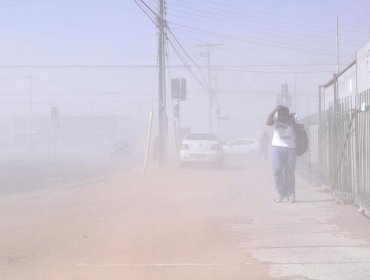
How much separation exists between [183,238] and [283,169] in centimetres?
389

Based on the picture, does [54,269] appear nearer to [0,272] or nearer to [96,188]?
[0,272]

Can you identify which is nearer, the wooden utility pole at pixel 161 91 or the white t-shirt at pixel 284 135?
the white t-shirt at pixel 284 135

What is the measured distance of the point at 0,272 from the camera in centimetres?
544

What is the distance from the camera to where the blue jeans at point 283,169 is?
1013cm

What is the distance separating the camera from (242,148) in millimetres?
38344

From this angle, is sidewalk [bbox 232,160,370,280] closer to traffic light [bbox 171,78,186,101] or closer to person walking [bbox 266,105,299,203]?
person walking [bbox 266,105,299,203]

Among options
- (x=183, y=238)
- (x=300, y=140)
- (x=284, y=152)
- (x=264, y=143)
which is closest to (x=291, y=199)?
(x=284, y=152)

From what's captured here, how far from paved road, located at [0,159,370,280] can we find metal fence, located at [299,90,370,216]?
358mm

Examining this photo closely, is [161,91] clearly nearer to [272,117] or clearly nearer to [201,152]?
[201,152]

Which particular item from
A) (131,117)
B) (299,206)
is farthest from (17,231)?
(131,117)

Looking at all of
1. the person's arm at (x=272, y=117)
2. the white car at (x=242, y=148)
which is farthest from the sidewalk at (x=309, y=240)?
the white car at (x=242, y=148)

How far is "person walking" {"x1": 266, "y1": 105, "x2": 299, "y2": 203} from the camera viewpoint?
1012cm

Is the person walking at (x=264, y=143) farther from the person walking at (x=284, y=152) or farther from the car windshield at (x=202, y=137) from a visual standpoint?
the person walking at (x=284, y=152)

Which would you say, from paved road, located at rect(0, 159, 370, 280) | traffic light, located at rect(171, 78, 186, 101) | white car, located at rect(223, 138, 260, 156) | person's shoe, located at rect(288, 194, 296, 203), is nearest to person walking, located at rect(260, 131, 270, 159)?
white car, located at rect(223, 138, 260, 156)
